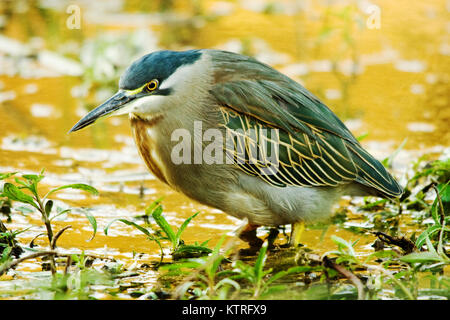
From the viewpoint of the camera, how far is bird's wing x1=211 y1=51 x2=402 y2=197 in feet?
14.0

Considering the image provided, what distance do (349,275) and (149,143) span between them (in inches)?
61.4

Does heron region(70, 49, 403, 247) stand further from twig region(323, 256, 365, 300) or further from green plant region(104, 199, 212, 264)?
twig region(323, 256, 365, 300)

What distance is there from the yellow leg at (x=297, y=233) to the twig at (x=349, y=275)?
88 cm

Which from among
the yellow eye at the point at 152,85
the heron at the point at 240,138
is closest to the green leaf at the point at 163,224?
the heron at the point at 240,138

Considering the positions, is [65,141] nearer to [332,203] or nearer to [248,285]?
[332,203]

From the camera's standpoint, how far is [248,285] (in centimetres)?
364

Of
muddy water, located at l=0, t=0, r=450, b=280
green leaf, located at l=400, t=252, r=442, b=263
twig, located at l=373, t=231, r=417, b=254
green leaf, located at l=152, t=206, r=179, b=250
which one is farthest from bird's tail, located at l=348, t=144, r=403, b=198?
green leaf, located at l=152, t=206, r=179, b=250

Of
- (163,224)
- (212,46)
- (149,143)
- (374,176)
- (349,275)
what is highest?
(212,46)

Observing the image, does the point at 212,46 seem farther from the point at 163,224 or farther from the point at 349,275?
the point at 349,275

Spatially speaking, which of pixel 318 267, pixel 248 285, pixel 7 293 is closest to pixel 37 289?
pixel 7 293

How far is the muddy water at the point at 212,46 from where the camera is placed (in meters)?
4.91

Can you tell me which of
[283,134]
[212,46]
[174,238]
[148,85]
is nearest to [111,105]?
[148,85]

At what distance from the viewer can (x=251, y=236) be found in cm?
465

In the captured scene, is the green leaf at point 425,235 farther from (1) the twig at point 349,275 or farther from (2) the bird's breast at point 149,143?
(2) the bird's breast at point 149,143
